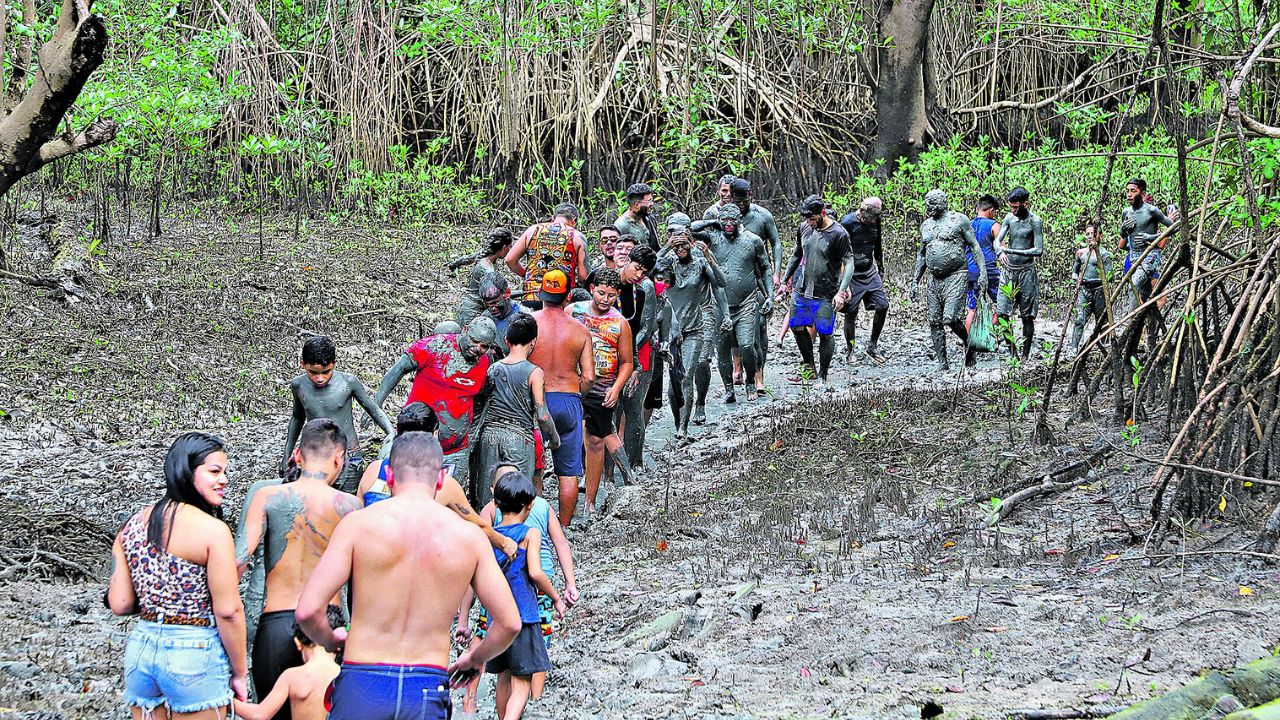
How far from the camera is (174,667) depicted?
13.6 ft

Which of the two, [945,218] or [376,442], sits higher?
[945,218]

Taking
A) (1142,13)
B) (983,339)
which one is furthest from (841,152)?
(1142,13)

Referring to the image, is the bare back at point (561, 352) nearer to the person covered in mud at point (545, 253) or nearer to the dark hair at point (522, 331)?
the dark hair at point (522, 331)

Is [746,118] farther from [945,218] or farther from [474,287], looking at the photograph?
[474,287]

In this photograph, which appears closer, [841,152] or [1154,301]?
[1154,301]

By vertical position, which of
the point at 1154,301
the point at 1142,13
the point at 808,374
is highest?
the point at 1142,13

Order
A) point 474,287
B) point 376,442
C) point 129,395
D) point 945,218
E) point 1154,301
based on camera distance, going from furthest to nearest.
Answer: point 945,218
point 129,395
point 376,442
point 474,287
point 1154,301

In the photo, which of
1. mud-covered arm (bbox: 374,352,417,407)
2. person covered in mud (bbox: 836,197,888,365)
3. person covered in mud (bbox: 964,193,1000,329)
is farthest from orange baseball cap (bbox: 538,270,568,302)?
person covered in mud (bbox: 964,193,1000,329)

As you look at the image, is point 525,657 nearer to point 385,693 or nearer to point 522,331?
point 385,693

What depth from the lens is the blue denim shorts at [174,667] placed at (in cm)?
414

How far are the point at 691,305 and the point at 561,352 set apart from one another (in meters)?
2.81

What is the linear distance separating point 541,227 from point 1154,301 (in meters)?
4.26

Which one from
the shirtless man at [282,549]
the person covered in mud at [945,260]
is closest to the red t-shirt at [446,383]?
the shirtless man at [282,549]

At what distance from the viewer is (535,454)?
7.81 metres
